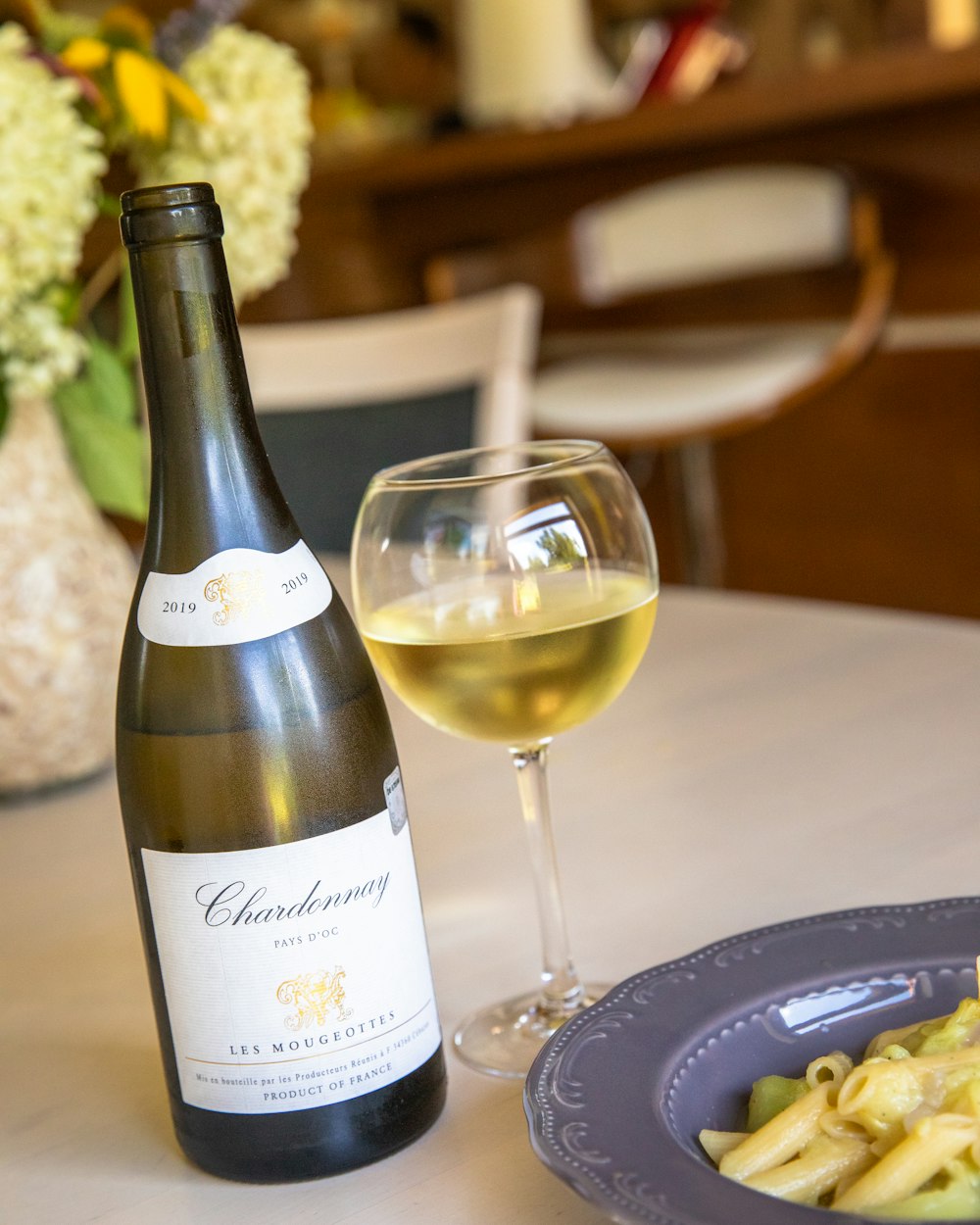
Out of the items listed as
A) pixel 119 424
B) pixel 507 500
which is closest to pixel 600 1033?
pixel 507 500

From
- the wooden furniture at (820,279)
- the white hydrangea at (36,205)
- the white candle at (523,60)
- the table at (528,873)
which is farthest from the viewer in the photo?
the white candle at (523,60)

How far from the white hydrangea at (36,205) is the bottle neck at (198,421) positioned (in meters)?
0.34

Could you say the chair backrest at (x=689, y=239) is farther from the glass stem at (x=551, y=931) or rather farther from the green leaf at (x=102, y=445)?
the glass stem at (x=551, y=931)

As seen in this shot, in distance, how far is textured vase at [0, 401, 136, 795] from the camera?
90 centimetres

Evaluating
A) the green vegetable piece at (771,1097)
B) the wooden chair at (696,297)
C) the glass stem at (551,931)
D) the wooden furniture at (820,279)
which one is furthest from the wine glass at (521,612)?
the wooden furniture at (820,279)

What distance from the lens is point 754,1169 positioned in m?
0.43

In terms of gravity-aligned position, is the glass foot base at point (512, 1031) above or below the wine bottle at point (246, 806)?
below

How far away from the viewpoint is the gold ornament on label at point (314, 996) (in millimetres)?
484

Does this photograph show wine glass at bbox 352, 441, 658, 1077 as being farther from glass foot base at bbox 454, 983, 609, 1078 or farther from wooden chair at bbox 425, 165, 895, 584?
wooden chair at bbox 425, 165, 895, 584

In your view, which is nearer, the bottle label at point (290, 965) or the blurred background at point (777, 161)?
the bottle label at point (290, 965)


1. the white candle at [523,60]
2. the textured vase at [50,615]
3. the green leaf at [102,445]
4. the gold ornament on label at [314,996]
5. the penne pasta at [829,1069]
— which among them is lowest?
the penne pasta at [829,1069]

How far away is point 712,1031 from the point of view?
1.61 feet

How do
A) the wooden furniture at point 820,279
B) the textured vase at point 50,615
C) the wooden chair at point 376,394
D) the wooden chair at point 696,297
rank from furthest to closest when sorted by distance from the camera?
the wooden furniture at point 820,279
the wooden chair at point 696,297
the wooden chair at point 376,394
the textured vase at point 50,615

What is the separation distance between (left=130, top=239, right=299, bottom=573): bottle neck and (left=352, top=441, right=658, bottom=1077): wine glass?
0.08m
